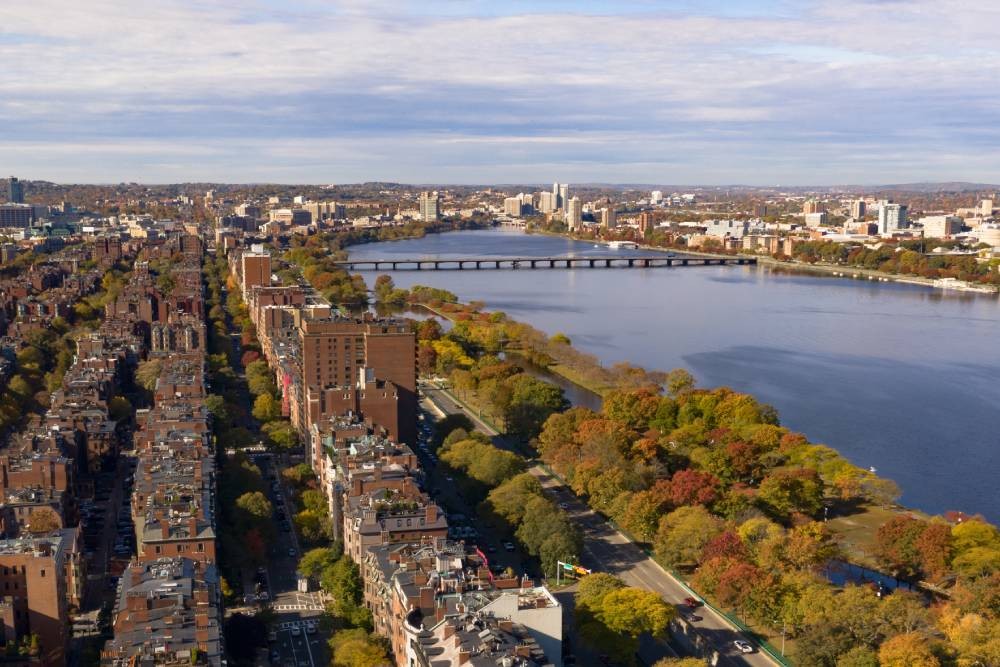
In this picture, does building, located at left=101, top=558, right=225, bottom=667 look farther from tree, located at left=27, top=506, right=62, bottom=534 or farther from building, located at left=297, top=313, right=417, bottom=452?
building, located at left=297, top=313, right=417, bottom=452

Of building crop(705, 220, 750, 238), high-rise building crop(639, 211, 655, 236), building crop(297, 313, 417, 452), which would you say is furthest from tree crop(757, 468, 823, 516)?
high-rise building crop(639, 211, 655, 236)

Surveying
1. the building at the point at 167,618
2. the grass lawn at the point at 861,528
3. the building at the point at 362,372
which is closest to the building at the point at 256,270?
the building at the point at 362,372

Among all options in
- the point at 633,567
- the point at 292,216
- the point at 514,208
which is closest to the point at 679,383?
the point at 633,567

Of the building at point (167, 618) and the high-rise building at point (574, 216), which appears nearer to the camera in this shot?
the building at point (167, 618)

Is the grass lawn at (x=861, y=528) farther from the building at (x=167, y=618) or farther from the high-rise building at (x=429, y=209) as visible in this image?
the high-rise building at (x=429, y=209)

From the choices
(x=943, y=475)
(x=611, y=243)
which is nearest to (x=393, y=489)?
(x=943, y=475)

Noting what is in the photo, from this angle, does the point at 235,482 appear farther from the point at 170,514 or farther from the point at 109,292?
the point at 109,292
